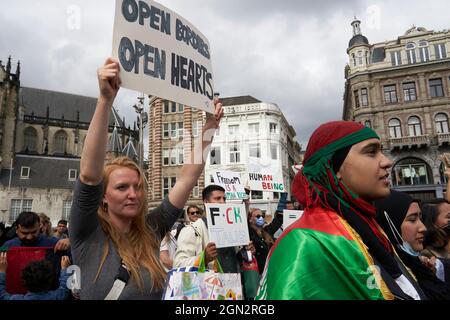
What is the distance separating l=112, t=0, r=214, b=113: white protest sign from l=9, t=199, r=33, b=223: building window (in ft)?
170

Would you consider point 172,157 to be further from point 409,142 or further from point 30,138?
point 30,138

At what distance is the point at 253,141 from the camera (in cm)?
3659

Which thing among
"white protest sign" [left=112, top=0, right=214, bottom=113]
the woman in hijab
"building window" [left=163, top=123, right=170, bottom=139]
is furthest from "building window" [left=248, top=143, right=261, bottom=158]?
"white protest sign" [left=112, top=0, right=214, bottom=113]

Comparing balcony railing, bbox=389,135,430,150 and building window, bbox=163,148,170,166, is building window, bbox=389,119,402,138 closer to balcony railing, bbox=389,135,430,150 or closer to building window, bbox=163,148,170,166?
balcony railing, bbox=389,135,430,150

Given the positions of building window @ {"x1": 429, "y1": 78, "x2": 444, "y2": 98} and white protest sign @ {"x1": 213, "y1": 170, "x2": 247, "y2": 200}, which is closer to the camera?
white protest sign @ {"x1": 213, "y1": 170, "x2": 247, "y2": 200}

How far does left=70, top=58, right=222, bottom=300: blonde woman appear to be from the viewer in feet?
5.83

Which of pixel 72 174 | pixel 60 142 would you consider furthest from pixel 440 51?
pixel 60 142

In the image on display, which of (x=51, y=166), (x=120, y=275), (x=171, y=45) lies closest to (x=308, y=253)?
(x=120, y=275)

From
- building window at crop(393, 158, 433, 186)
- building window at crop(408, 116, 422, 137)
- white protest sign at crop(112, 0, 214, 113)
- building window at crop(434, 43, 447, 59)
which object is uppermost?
building window at crop(434, 43, 447, 59)

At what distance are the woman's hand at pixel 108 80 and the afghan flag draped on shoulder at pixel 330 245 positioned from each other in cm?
119

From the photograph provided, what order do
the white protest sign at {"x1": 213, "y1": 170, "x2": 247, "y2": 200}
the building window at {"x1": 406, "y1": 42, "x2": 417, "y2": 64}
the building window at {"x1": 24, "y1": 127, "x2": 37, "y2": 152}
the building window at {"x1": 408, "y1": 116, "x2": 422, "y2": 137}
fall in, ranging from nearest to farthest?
the white protest sign at {"x1": 213, "y1": 170, "x2": 247, "y2": 200}
the building window at {"x1": 408, "y1": 116, "x2": 422, "y2": 137}
the building window at {"x1": 406, "y1": 42, "x2": 417, "y2": 64}
the building window at {"x1": 24, "y1": 127, "x2": 37, "y2": 152}

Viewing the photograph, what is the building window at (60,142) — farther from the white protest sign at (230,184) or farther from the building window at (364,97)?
the white protest sign at (230,184)

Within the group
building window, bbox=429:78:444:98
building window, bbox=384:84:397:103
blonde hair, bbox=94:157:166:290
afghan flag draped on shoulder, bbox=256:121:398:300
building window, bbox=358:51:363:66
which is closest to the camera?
afghan flag draped on shoulder, bbox=256:121:398:300
